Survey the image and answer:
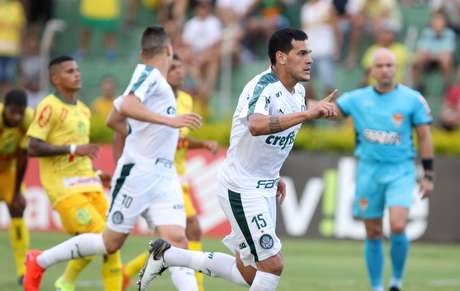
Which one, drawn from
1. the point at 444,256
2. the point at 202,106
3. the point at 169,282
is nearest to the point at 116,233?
the point at 169,282

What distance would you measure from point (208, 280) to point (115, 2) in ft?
39.5

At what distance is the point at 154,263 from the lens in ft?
36.6

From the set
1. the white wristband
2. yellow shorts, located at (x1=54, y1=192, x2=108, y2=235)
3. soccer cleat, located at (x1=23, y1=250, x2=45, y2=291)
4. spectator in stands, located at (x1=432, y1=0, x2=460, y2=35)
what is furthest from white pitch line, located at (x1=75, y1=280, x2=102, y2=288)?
spectator in stands, located at (x1=432, y1=0, x2=460, y2=35)

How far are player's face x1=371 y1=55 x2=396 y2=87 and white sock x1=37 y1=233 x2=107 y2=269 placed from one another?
4.06 m

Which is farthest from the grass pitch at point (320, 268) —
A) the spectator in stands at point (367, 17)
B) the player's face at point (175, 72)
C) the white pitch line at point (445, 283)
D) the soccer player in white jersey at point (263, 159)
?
the spectator in stands at point (367, 17)

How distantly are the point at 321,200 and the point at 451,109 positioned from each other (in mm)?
3428

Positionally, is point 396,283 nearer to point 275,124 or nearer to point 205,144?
point 205,144

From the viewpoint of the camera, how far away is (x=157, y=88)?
37.2 feet

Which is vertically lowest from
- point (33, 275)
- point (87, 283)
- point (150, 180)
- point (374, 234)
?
point (87, 283)

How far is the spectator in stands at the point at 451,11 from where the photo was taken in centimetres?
2383

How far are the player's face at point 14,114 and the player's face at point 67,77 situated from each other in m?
1.49

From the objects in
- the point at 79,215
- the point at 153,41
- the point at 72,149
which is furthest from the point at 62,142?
the point at 153,41

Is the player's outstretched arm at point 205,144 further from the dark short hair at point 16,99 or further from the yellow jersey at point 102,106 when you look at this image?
the yellow jersey at point 102,106

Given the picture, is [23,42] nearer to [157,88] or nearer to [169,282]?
[169,282]
